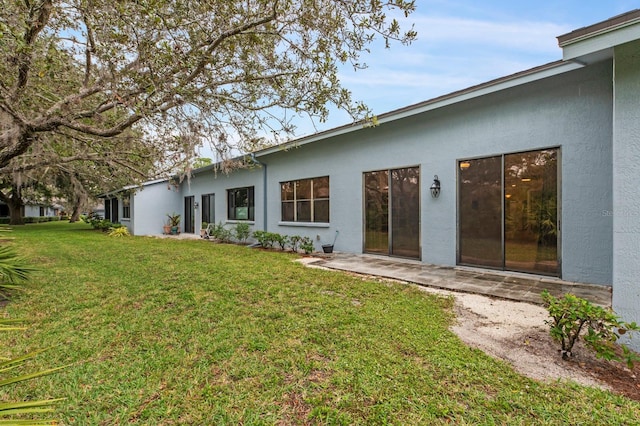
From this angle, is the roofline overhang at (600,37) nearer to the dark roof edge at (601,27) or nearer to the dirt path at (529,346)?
the dark roof edge at (601,27)

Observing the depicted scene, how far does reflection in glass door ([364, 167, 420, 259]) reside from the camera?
7.17 meters

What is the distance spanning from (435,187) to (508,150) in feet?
4.96

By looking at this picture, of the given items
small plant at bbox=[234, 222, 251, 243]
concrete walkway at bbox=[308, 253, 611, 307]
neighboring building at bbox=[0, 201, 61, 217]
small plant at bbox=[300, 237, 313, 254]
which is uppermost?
neighboring building at bbox=[0, 201, 61, 217]

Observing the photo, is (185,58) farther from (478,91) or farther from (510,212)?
(510,212)

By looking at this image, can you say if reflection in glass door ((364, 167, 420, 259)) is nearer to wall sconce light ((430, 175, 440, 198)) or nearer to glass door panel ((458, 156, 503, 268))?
wall sconce light ((430, 175, 440, 198))

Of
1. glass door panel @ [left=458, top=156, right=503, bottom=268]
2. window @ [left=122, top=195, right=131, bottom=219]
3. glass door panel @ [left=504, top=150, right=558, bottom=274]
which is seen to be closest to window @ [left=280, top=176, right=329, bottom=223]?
glass door panel @ [left=458, top=156, right=503, bottom=268]

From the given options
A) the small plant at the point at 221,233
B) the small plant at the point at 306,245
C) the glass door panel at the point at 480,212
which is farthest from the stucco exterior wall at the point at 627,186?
the small plant at the point at 221,233

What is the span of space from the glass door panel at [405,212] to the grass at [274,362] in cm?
239

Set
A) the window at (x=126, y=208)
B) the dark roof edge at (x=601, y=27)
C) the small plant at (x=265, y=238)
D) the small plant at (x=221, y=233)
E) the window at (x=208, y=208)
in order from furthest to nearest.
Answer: the window at (x=126, y=208)
the window at (x=208, y=208)
the small plant at (x=221, y=233)
the small plant at (x=265, y=238)
the dark roof edge at (x=601, y=27)

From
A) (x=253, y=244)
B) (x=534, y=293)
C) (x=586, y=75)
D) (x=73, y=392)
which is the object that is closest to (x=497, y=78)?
(x=586, y=75)

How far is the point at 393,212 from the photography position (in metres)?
7.55

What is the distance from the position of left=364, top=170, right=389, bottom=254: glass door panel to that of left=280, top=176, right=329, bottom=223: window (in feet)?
5.09

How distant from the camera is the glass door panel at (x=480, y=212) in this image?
5.85 m

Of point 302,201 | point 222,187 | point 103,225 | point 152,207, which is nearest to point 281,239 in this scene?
point 302,201
